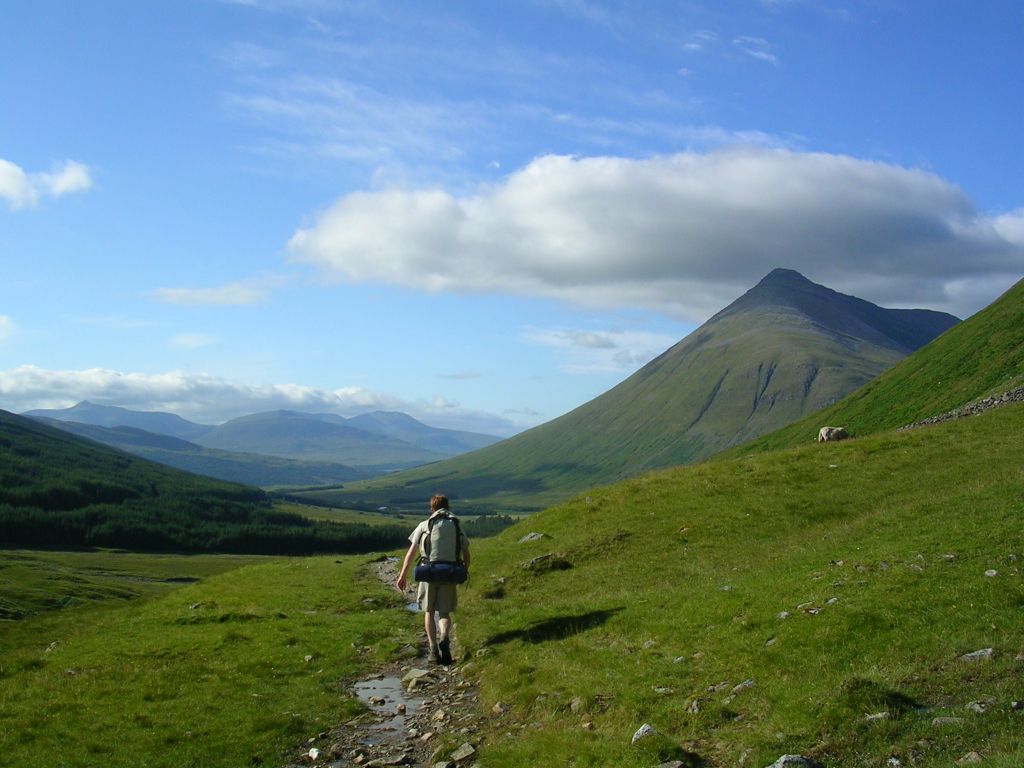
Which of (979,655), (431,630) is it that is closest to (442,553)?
(431,630)

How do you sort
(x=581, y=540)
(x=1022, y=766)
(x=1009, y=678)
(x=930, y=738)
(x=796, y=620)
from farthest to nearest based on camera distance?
(x=581, y=540), (x=796, y=620), (x=1009, y=678), (x=930, y=738), (x=1022, y=766)

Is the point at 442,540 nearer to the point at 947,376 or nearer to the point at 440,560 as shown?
the point at 440,560

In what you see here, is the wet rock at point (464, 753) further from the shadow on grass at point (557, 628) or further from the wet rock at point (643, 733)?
the shadow on grass at point (557, 628)

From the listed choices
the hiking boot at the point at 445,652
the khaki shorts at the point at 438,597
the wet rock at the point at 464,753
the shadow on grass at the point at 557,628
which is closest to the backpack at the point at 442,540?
the khaki shorts at the point at 438,597

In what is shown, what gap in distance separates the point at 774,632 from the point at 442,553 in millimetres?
8653

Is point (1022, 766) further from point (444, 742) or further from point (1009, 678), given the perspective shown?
point (444, 742)

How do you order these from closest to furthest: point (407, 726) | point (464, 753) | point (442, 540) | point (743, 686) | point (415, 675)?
point (464, 753) → point (743, 686) → point (407, 726) → point (415, 675) → point (442, 540)

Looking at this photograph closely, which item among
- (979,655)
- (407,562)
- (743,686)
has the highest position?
(407,562)

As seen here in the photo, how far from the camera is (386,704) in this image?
17.2 metres

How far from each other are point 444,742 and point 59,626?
28.8m

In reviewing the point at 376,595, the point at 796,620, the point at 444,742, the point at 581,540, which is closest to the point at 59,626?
the point at 376,595

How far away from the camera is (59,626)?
34781 millimetres

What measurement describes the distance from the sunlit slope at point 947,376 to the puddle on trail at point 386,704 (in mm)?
80360

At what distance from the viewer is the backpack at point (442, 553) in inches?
790
